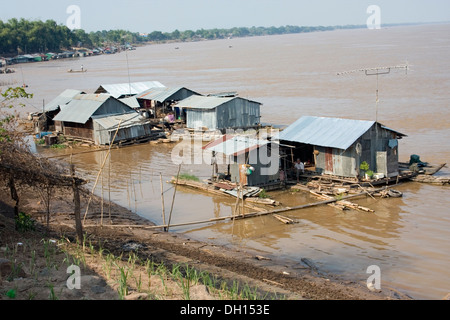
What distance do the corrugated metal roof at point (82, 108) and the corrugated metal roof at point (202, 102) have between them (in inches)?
175

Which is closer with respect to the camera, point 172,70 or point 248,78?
point 248,78

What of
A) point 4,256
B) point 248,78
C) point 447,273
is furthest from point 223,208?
point 248,78

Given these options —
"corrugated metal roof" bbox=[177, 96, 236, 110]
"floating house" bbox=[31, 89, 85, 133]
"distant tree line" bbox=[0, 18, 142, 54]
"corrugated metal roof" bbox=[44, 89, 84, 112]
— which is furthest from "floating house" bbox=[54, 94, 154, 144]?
"distant tree line" bbox=[0, 18, 142, 54]

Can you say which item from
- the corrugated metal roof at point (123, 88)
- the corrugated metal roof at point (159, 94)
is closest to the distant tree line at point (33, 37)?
the corrugated metal roof at point (123, 88)

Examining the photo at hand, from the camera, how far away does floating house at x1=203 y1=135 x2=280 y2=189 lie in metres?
17.8

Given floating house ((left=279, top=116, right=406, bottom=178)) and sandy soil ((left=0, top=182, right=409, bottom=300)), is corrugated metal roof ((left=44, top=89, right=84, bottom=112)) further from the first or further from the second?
floating house ((left=279, top=116, right=406, bottom=178))

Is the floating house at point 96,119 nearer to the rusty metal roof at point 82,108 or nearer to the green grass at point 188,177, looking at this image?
the rusty metal roof at point 82,108

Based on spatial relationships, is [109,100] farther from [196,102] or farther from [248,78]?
[248,78]

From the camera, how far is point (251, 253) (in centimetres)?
1311

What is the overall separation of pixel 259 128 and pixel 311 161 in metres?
8.68

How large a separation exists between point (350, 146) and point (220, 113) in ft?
36.3

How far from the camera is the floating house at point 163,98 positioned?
31562 mm

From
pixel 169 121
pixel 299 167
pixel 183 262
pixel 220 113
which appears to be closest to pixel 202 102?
pixel 220 113

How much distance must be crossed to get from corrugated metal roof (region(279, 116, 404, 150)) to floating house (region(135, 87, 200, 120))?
1255 cm
